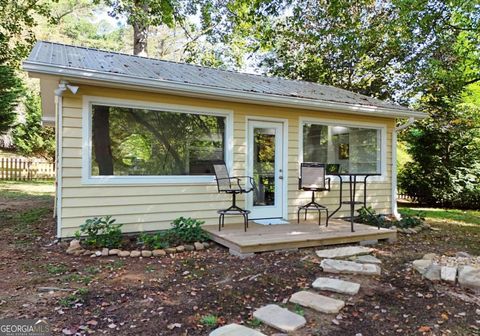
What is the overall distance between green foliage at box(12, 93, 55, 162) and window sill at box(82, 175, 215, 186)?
12949mm

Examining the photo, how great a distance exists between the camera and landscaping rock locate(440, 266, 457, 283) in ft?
11.0

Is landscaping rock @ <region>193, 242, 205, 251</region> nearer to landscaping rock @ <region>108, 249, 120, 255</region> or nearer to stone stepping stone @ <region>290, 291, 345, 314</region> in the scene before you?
landscaping rock @ <region>108, 249, 120, 255</region>

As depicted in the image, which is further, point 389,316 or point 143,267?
point 143,267

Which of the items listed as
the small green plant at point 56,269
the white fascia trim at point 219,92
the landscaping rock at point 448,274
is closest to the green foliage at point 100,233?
the small green plant at point 56,269

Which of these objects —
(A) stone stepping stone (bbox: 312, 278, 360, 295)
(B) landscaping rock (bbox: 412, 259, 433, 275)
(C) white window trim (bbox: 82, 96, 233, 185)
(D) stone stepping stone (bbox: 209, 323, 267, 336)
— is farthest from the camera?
(C) white window trim (bbox: 82, 96, 233, 185)

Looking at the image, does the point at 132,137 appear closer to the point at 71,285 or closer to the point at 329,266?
the point at 71,285

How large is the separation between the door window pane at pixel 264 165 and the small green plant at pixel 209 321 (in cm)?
351

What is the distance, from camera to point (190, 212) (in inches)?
214

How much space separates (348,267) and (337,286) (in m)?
0.58

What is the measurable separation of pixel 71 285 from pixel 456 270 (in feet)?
12.1

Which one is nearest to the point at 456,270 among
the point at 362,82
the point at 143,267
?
the point at 143,267

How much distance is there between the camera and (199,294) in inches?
120

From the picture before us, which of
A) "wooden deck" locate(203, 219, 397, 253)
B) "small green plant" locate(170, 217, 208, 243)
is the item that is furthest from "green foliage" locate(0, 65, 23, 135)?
"wooden deck" locate(203, 219, 397, 253)

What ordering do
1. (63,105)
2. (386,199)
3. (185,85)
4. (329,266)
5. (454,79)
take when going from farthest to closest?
(454,79) < (386,199) < (185,85) < (63,105) < (329,266)
